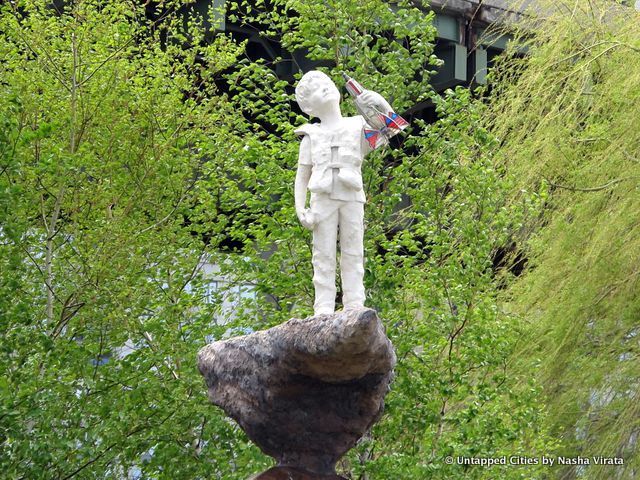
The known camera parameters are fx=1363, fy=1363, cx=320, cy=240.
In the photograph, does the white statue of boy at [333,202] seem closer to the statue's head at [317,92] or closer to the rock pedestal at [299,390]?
the statue's head at [317,92]

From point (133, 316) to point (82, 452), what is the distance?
165cm

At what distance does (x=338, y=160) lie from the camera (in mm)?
10352

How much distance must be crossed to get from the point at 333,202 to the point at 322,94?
0.87 meters

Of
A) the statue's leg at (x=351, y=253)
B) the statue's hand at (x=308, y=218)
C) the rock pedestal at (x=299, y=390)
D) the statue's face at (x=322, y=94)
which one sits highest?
the statue's face at (x=322, y=94)

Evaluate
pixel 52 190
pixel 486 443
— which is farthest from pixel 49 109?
pixel 486 443

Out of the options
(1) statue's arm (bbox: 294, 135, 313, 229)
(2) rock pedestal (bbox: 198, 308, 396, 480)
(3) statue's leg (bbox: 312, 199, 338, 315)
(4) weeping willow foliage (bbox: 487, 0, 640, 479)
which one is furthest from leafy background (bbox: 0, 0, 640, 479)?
(3) statue's leg (bbox: 312, 199, 338, 315)

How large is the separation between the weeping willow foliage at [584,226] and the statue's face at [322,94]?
4541 millimetres

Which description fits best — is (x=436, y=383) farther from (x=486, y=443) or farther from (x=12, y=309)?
(x=12, y=309)

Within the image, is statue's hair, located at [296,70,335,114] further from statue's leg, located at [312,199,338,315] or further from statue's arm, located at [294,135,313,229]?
statue's leg, located at [312,199,338,315]

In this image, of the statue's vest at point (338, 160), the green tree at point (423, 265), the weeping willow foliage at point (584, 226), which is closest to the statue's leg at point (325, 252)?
the statue's vest at point (338, 160)

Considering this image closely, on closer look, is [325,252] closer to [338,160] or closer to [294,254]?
[338,160]

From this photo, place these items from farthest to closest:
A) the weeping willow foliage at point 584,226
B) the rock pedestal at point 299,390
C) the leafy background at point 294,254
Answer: the weeping willow foliage at point 584,226 → the leafy background at point 294,254 → the rock pedestal at point 299,390

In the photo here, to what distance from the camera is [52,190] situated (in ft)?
48.5

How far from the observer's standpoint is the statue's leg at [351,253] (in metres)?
10.3
